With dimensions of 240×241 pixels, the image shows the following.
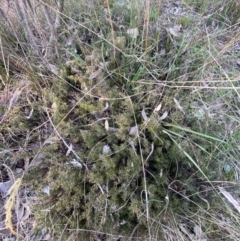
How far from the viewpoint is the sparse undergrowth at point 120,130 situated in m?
1.21

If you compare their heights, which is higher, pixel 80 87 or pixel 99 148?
pixel 80 87

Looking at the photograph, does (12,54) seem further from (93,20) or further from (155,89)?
(155,89)

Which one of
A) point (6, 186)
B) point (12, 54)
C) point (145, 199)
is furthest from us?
point (12, 54)

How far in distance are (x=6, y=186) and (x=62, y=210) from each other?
292 millimetres

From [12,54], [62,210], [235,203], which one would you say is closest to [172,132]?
[235,203]

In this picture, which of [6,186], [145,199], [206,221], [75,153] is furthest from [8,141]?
[206,221]

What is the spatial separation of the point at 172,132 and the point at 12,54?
0.84 meters

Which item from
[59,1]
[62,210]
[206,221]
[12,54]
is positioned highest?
[59,1]

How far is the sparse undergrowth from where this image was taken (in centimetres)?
121

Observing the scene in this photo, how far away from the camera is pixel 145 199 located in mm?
1209

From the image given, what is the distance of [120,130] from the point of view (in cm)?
125

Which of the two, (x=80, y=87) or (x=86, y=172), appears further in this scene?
(x=80, y=87)

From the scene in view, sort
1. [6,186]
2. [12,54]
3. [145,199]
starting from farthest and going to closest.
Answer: [12,54] → [6,186] → [145,199]

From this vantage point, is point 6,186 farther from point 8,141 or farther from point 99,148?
point 99,148
